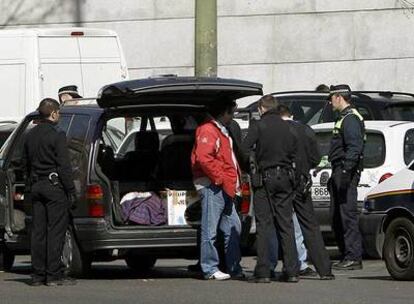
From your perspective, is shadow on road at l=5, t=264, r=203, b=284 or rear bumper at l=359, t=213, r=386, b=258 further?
shadow on road at l=5, t=264, r=203, b=284

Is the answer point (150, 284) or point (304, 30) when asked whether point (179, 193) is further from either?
point (304, 30)

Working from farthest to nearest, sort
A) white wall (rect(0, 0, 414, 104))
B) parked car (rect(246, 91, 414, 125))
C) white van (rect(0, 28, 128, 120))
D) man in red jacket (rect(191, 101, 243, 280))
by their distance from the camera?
white wall (rect(0, 0, 414, 104)), white van (rect(0, 28, 128, 120)), parked car (rect(246, 91, 414, 125)), man in red jacket (rect(191, 101, 243, 280))

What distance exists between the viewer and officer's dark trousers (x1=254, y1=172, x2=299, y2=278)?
1408 centimetres

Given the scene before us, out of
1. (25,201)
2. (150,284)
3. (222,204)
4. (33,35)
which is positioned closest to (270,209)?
(222,204)

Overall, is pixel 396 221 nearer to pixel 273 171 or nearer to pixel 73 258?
pixel 273 171

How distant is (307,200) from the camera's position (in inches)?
575

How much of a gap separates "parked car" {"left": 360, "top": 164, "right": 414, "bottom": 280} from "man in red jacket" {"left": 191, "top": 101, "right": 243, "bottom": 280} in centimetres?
149

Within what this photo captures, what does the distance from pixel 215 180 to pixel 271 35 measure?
42.7ft

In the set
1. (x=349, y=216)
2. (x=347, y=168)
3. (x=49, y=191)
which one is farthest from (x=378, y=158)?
(x=49, y=191)

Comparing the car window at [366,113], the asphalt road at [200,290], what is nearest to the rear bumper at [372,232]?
the asphalt road at [200,290]

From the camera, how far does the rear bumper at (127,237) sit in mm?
14273

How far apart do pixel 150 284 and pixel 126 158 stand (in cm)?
166

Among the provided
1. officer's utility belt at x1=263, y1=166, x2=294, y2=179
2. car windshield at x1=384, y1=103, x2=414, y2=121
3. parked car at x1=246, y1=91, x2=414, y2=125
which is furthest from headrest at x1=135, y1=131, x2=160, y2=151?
car windshield at x1=384, y1=103, x2=414, y2=121

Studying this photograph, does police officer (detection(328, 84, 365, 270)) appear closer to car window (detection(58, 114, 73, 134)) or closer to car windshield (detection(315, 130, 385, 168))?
car windshield (detection(315, 130, 385, 168))
